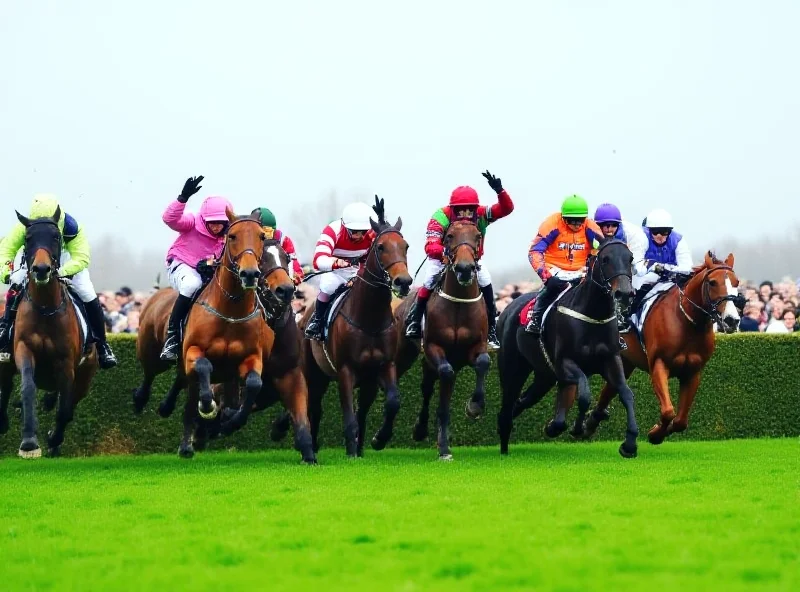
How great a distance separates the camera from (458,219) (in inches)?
462

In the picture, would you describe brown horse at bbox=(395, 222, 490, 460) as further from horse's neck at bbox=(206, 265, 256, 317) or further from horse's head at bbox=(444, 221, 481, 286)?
horse's neck at bbox=(206, 265, 256, 317)

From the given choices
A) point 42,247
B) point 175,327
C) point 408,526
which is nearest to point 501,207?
point 175,327

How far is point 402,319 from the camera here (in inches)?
509

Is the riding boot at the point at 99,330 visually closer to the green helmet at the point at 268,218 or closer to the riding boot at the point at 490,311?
the green helmet at the point at 268,218

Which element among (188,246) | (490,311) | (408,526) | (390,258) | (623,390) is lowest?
(408,526)

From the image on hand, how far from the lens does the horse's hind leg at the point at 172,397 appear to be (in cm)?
1266

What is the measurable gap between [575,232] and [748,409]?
4100mm

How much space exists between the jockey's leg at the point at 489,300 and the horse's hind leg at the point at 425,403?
1073 millimetres

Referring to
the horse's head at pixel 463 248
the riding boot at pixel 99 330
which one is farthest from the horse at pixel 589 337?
the riding boot at pixel 99 330

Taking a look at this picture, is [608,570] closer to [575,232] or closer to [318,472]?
[318,472]

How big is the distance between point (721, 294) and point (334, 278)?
3404 millimetres

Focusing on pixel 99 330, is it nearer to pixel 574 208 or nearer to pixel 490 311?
pixel 490 311

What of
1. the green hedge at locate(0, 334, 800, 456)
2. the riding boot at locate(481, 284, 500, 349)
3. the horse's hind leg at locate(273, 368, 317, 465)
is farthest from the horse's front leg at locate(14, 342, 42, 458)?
the riding boot at locate(481, 284, 500, 349)

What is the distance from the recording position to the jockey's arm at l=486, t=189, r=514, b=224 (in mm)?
11930
